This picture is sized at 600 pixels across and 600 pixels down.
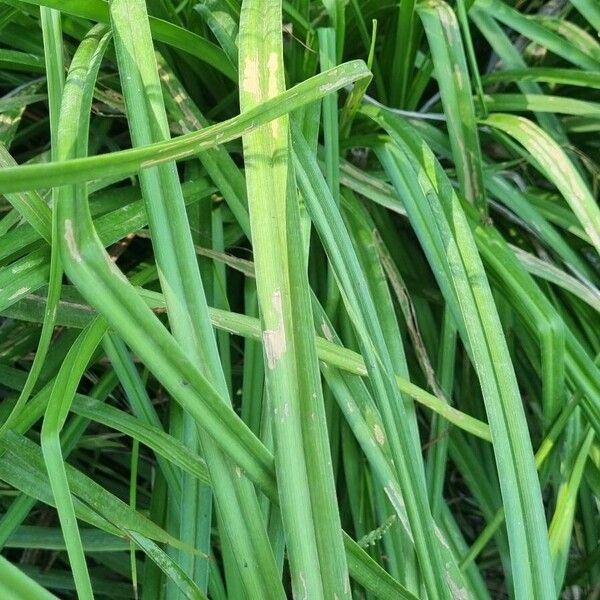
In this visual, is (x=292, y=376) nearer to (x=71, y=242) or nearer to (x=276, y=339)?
(x=276, y=339)

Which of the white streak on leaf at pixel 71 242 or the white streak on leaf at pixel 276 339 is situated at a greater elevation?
the white streak on leaf at pixel 71 242

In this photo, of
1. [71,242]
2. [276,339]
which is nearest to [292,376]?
[276,339]

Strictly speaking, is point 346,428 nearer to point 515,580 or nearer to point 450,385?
point 450,385

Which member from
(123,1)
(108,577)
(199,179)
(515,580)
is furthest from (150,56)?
(108,577)

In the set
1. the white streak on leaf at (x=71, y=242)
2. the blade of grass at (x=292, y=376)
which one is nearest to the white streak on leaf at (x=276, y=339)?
the blade of grass at (x=292, y=376)

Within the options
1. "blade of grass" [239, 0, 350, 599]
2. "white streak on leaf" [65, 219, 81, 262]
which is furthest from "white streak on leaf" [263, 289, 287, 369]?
"white streak on leaf" [65, 219, 81, 262]

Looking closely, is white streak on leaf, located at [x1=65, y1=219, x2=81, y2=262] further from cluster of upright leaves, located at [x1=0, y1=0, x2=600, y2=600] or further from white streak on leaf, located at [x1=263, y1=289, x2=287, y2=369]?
white streak on leaf, located at [x1=263, y1=289, x2=287, y2=369]

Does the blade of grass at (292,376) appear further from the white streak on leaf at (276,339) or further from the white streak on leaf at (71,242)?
the white streak on leaf at (71,242)

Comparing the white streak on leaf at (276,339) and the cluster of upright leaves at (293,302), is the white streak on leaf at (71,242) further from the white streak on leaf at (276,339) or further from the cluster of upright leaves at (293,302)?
the white streak on leaf at (276,339)

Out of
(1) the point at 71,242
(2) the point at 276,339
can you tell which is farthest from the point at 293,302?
(1) the point at 71,242

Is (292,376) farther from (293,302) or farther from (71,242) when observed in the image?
(71,242)
